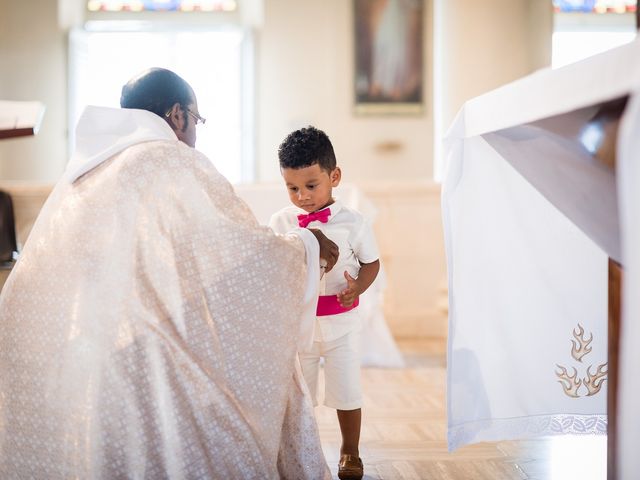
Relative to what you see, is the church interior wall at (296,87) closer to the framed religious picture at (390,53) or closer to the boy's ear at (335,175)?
the framed religious picture at (390,53)

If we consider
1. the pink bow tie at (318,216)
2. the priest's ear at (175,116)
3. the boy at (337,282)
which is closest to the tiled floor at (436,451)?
the boy at (337,282)

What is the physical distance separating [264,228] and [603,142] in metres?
0.86

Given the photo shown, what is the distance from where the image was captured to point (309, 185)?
251 centimetres

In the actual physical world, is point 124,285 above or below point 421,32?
below

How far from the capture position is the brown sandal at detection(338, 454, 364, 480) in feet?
8.38

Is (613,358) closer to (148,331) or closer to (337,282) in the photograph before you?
(337,282)

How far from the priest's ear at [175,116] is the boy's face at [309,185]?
1.07 feet

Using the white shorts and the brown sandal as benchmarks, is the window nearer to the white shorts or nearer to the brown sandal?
the white shorts

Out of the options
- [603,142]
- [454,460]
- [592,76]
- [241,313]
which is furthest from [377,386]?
[592,76]

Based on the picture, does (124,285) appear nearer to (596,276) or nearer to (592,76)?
(592,76)

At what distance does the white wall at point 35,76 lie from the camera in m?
9.65

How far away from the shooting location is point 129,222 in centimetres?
211

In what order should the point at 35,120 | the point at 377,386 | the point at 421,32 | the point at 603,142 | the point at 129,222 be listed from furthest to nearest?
1. the point at 421,32
2. the point at 377,386
3. the point at 35,120
4. the point at 129,222
5. the point at 603,142

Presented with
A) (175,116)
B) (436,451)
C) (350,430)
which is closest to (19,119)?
(175,116)
